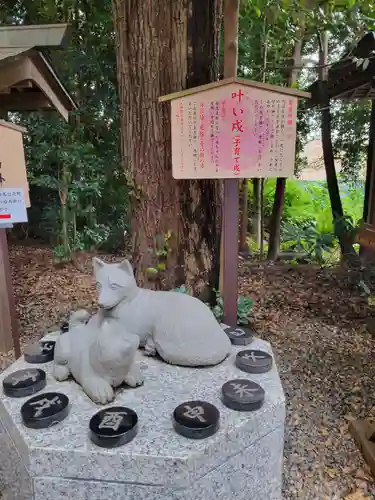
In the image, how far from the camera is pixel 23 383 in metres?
1.88

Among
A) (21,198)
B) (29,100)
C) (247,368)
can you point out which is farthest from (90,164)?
(247,368)

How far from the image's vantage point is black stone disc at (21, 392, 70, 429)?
161 centimetres

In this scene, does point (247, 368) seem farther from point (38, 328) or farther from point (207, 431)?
point (38, 328)

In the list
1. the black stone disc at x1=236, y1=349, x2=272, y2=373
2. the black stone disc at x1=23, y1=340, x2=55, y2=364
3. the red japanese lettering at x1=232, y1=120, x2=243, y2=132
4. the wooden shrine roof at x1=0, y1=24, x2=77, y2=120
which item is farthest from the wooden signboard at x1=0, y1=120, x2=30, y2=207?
the black stone disc at x1=236, y1=349, x2=272, y2=373

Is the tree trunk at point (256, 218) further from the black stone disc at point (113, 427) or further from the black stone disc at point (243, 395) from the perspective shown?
the black stone disc at point (113, 427)

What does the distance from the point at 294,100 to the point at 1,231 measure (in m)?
2.20

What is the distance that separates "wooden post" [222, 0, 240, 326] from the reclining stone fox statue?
0.44 metres

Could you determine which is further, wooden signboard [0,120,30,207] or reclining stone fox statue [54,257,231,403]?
wooden signboard [0,120,30,207]

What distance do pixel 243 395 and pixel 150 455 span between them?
51 centimetres

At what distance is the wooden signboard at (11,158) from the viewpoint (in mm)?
2896

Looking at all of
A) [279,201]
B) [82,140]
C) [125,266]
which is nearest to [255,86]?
[125,266]

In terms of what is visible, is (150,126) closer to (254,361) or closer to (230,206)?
(230,206)

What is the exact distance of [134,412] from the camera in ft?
5.46

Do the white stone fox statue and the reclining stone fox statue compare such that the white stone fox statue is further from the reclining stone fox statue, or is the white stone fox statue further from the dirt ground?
the dirt ground
